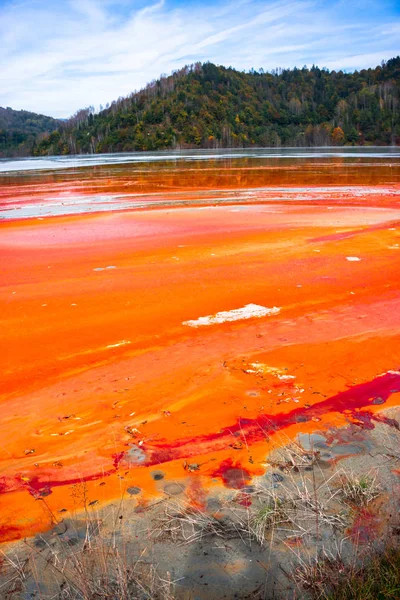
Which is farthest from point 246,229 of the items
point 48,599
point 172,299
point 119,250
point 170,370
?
point 48,599

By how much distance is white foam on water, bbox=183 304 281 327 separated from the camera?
684 cm

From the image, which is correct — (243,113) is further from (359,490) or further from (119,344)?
(359,490)

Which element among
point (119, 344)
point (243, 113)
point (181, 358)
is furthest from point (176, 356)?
point (243, 113)

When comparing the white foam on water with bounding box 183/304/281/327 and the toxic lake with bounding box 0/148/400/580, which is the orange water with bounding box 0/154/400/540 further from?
the white foam on water with bounding box 183/304/281/327

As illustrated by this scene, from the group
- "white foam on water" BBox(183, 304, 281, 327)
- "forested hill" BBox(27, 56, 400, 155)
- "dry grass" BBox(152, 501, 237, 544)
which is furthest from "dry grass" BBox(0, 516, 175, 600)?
"forested hill" BBox(27, 56, 400, 155)

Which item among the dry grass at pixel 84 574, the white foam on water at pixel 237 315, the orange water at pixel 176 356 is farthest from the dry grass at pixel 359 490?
the white foam on water at pixel 237 315

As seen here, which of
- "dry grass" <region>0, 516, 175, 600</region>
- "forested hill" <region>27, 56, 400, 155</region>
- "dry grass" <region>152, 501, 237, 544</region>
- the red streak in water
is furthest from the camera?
"forested hill" <region>27, 56, 400, 155</region>

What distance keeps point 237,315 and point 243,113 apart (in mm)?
153885

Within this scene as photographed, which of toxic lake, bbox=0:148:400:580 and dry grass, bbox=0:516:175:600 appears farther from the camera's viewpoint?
toxic lake, bbox=0:148:400:580

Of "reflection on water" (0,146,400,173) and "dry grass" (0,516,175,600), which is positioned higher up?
"reflection on water" (0,146,400,173)

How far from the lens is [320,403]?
4684mm

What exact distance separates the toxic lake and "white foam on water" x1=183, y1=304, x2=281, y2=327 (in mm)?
34

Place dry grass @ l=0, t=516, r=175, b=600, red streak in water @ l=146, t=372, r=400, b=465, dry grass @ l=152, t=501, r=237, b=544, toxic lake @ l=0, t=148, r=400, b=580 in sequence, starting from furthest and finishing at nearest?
red streak in water @ l=146, t=372, r=400, b=465
toxic lake @ l=0, t=148, r=400, b=580
dry grass @ l=152, t=501, r=237, b=544
dry grass @ l=0, t=516, r=175, b=600

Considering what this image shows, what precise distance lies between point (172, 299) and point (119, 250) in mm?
4141
